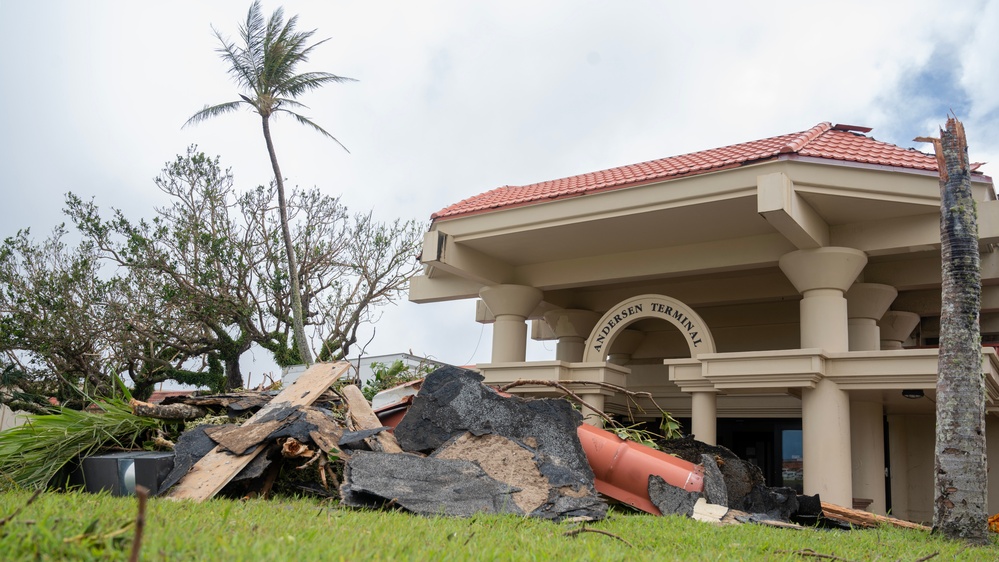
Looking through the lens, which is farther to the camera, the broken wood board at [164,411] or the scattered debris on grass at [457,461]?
the broken wood board at [164,411]

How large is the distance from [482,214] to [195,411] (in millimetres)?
6831

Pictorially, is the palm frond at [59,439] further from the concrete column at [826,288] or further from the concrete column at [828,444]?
the concrete column at [826,288]

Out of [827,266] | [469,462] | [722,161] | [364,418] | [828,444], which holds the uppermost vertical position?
[722,161]

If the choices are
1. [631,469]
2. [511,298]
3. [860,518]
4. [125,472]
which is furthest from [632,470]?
[511,298]

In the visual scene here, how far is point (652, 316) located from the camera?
14391 millimetres

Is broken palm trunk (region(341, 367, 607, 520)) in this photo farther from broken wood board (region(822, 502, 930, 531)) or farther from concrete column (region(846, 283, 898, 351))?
concrete column (region(846, 283, 898, 351))

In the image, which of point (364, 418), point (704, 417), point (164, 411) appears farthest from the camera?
point (704, 417)

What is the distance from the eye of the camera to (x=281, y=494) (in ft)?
26.8

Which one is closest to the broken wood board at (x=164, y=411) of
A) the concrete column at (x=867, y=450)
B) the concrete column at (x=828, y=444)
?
the concrete column at (x=828, y=444)

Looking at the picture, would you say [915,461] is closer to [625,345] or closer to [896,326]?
[896,326]

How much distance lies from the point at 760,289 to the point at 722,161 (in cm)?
451

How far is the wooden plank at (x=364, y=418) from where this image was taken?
8.79 m

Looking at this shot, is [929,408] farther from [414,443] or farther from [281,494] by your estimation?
[281,494]

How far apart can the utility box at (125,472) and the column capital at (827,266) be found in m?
9.60
